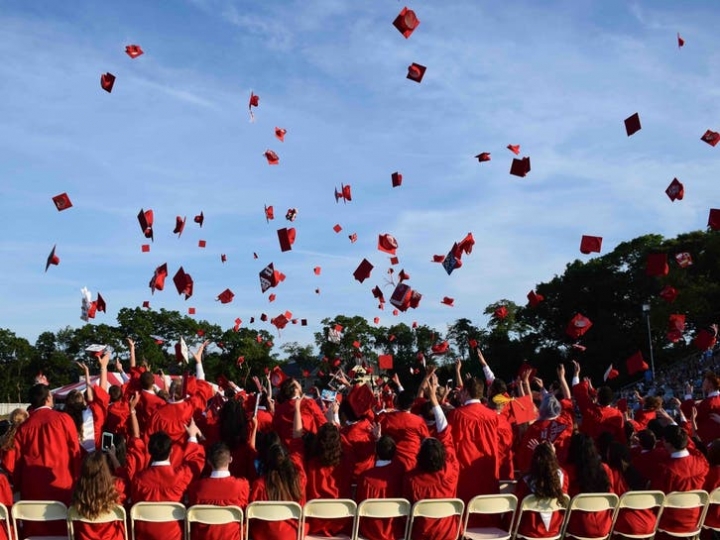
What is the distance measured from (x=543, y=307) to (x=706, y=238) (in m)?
11.8

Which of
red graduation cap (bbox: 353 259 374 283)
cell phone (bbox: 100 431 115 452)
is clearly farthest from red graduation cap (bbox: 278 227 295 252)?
cell phone (bbox: 100 431 115 452)

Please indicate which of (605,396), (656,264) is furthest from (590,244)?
(605,396)

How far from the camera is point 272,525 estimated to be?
5.38 metres

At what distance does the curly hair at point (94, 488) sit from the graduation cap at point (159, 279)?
9.88m

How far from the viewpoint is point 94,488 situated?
5113 mm

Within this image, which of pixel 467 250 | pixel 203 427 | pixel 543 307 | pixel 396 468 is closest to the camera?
pixel 396 468

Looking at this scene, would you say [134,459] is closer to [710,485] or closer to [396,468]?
[396,468]

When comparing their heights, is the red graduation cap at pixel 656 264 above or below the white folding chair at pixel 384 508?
above

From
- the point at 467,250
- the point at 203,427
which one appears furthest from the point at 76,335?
the point at 203,427

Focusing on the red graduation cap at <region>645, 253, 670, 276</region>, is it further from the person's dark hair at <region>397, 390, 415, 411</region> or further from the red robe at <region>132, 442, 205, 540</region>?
the red robe at <region>132, 442, 205, 540</region>

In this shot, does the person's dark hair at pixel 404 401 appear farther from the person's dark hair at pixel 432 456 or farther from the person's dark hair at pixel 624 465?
the person's dark hair at pixel 624 465

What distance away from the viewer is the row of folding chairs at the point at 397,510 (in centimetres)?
516

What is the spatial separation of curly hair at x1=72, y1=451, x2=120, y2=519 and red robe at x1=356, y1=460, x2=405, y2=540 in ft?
6.39

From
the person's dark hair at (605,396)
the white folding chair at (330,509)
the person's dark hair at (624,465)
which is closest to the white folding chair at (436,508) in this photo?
the white folding chair at (330,509)
